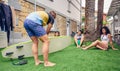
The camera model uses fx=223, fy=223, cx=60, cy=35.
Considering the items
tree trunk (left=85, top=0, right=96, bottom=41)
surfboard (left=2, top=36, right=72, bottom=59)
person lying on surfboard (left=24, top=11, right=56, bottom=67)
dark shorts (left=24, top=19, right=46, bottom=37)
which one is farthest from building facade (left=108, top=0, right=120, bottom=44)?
dark shorts (left=24, top=19, right=46, bottom=37)

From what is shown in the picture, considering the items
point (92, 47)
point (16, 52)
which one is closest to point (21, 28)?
point (92, 47)

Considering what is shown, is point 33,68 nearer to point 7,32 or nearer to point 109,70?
point 109,70

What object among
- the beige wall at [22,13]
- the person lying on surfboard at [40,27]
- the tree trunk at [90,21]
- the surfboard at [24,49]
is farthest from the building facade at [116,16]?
the person lying on surfboard at [40,27]

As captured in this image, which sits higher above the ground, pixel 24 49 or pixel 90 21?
pixel 90 21

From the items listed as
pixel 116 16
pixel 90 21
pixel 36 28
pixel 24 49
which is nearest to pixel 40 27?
pixel 36 28

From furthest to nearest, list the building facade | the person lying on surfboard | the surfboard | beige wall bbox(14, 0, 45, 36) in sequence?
the building facade, beige wall bbox(14, 0, 45, 36), the surfboard, the person lying on surfboard

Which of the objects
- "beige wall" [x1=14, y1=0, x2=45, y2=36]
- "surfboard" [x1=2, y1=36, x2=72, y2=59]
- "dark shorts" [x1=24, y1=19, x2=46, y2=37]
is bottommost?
"surfboard" [x1=2, y1=36, x2=72, y2=59]

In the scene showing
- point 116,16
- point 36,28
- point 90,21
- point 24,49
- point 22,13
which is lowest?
point 24,49

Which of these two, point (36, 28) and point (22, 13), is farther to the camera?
point (22, 13)

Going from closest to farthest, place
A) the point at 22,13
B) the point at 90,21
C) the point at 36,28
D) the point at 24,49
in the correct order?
the point at 36,28 < the point at 24,49 < the point at 22,13 < the point at 90,21

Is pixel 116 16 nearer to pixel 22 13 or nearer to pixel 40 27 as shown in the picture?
pixel 22 13

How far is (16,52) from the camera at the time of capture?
6.80 m

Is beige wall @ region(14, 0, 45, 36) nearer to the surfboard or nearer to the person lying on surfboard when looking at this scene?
the surfboard

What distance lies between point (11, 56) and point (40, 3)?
800cm
